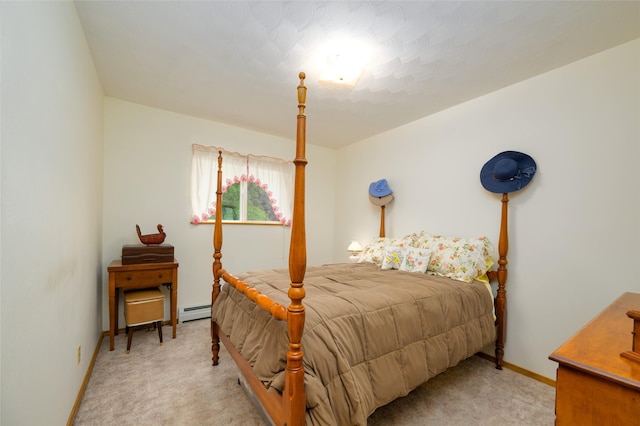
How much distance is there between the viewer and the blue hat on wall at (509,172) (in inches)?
89.8

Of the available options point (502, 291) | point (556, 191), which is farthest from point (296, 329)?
point (556, 191)

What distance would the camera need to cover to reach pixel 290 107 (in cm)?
298

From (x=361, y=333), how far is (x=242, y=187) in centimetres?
277

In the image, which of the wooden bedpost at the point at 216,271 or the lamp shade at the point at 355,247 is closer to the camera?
the wooden bedpost at the point at 216,271

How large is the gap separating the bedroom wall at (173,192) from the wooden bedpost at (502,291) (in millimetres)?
2319

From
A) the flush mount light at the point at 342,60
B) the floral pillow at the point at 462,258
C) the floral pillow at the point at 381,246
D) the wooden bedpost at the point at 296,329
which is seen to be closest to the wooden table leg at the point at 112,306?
the wooden bedpost at the point at 296,329

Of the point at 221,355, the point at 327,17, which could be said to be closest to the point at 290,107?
the point at 327,17

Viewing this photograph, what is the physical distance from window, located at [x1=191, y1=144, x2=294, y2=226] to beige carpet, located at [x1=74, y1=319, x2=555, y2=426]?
1.62 meters

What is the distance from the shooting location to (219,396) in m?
1.89

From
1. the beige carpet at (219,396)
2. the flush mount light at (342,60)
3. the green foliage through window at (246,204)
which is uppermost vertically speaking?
the flush mount light at (342,60)

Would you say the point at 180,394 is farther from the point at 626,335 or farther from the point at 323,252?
the point at 323,252

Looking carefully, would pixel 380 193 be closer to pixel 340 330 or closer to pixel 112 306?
pixel 340 330

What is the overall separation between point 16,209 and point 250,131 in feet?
9.81

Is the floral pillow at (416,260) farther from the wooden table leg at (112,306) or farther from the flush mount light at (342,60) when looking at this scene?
the wooden table leg at (112,306)
